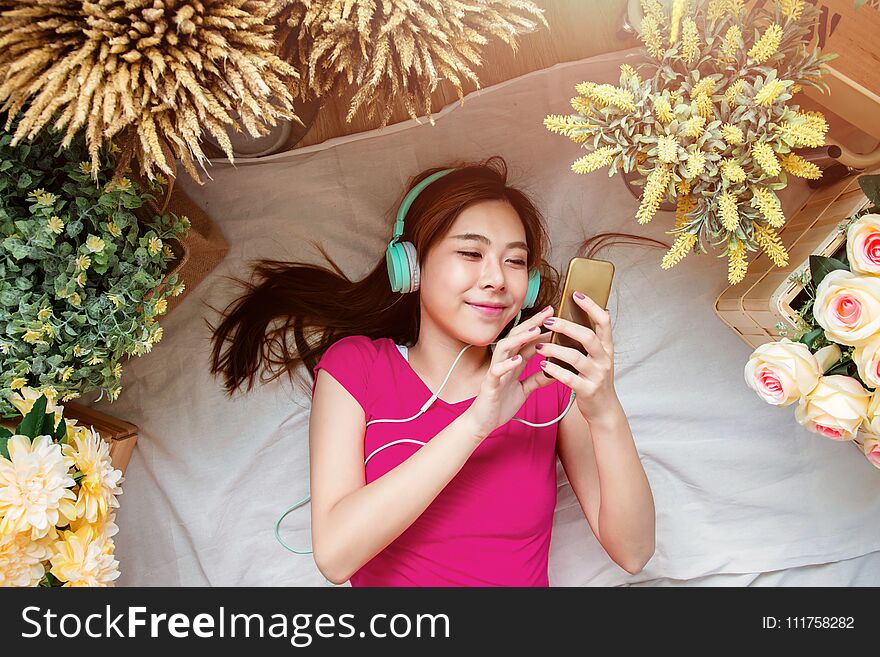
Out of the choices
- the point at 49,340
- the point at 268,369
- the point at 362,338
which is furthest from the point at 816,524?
the point at 49,340

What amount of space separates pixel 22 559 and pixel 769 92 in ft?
3.92

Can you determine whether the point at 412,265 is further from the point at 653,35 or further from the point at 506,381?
the point at 653,35

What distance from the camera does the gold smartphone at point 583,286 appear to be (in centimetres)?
101

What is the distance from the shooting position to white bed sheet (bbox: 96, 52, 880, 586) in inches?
51.5

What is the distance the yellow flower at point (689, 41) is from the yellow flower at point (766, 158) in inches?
6.1

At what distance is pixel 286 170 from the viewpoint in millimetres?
1304

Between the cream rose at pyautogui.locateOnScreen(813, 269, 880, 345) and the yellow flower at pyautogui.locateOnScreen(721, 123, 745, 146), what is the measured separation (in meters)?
0.24

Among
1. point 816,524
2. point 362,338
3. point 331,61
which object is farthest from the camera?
point 816,524

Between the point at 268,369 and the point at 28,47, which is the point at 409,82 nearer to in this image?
the point at 28,47

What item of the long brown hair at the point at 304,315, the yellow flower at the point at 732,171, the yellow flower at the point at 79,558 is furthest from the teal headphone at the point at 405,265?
the yellow flower at the point at 79,558

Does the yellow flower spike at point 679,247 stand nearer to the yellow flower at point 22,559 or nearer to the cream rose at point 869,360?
the cream rose at point 869,360

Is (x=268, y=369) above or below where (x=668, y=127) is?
below

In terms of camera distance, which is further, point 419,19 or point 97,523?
point 97,523

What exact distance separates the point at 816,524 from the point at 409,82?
118 centimetres
